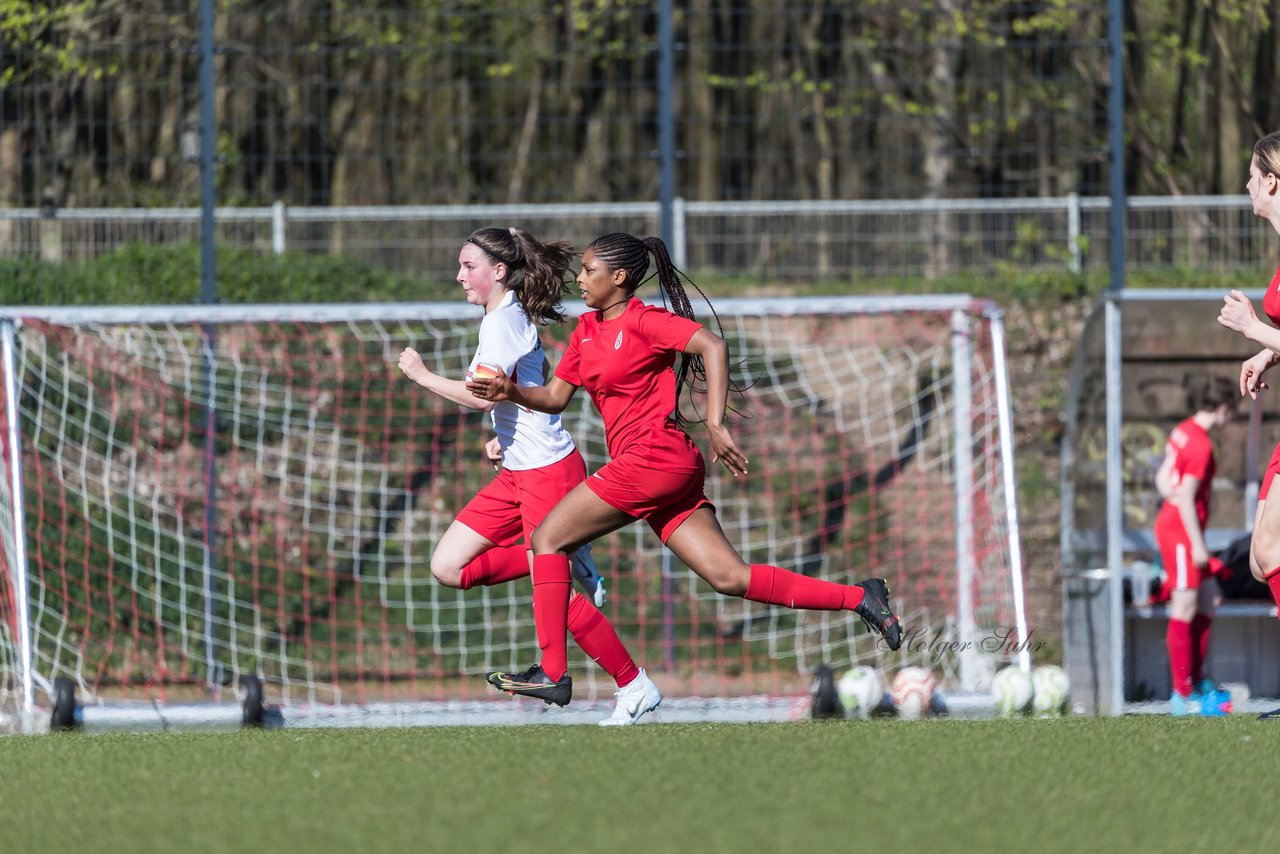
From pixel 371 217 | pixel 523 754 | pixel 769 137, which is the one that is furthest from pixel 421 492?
pixel 523 754

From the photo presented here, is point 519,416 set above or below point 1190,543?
above

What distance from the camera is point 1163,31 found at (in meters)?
12.7

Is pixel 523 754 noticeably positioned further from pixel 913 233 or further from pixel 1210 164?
pixel 1210 164

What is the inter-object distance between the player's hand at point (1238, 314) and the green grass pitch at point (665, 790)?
51.1 inches

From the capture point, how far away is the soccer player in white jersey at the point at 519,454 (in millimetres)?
6027

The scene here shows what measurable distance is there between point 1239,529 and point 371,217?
A: 610 cm

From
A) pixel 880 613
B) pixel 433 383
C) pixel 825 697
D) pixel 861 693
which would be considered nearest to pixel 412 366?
pixel 433 383

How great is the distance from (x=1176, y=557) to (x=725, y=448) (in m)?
3.74

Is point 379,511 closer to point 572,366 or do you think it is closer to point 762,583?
point 572,366

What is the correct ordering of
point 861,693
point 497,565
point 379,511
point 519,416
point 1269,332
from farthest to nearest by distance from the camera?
point 379,511 → point 861,693 → point 497,565 → point 519,416 → point 1269,332

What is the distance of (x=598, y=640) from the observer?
6016 millimetres

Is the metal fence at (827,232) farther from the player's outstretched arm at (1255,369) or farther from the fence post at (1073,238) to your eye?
the player's outstretched arm at (1255,369)

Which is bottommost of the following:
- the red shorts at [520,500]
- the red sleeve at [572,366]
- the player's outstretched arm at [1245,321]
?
the red shorts at [520,500]

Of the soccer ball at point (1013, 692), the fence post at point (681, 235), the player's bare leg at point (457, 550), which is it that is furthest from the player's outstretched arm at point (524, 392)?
the fence post at point (681, 235)
